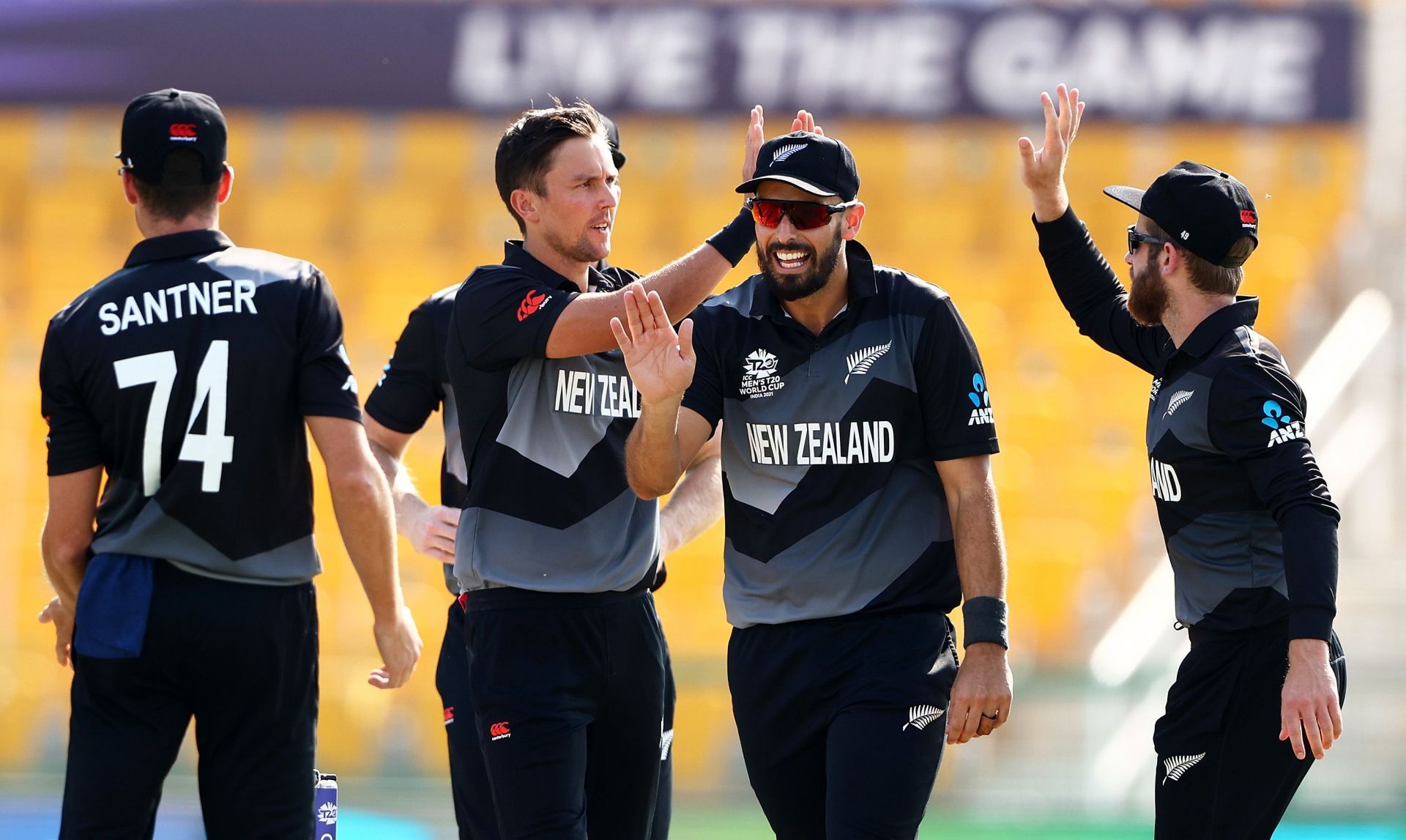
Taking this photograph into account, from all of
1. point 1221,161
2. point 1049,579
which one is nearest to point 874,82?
point 1221,161

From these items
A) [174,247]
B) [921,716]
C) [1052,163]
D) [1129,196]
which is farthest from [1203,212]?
[174,247]

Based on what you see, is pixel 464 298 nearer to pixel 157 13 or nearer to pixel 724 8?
pixel 724 8

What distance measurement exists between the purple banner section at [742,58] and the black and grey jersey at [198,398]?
736cm

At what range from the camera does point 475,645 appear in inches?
168

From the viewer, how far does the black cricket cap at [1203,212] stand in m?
4.05

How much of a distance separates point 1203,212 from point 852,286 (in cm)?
79

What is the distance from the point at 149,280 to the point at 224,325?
0.21 m

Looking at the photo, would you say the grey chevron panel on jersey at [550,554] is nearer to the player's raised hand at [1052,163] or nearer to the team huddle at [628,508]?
the team huddle at [628,508]

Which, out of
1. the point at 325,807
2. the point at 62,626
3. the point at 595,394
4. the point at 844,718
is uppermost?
the point at 595,394

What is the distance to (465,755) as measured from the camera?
472 centimetres

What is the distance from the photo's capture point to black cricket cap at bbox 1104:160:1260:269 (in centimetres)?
405

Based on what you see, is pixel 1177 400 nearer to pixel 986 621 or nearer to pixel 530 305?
pixel 986 621

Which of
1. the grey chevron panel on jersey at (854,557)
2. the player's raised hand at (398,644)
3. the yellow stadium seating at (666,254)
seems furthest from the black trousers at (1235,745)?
the yellow stadium seating at (666,254)

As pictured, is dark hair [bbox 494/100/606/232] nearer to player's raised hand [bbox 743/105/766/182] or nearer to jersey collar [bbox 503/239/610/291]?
jersey collar [bbox 503/239/610/291]
